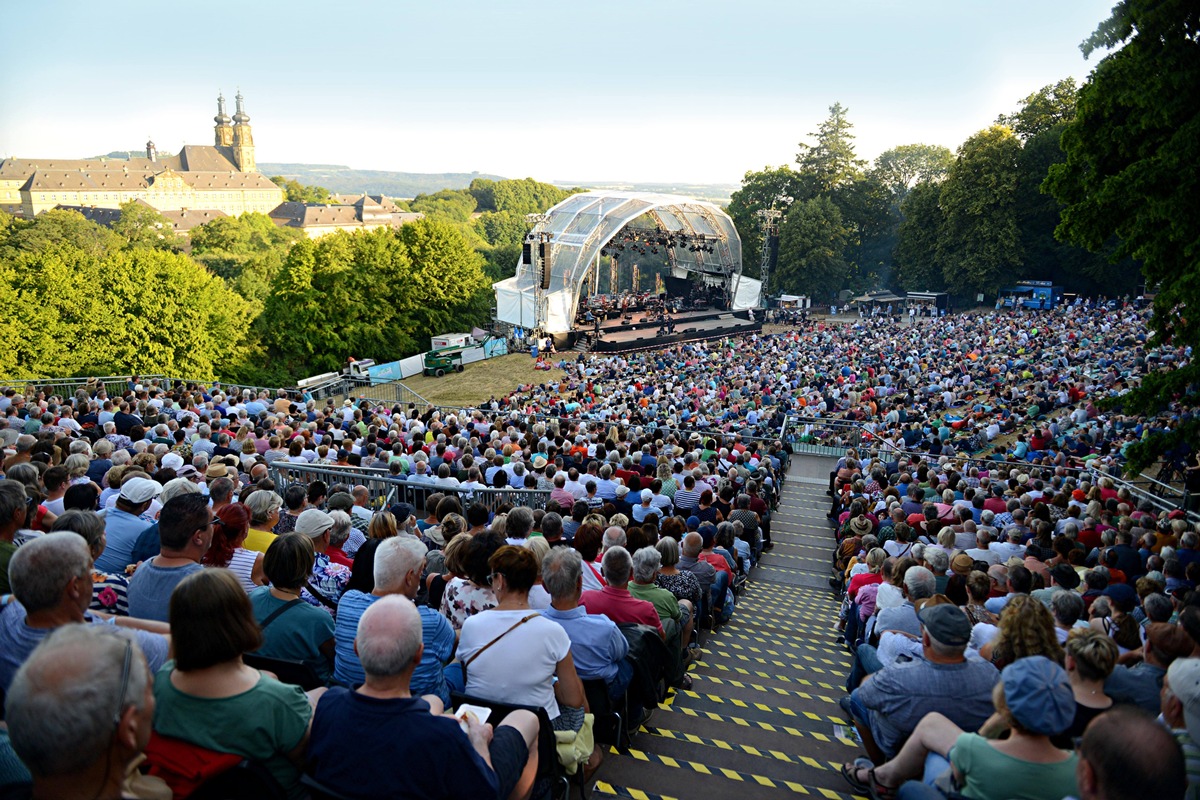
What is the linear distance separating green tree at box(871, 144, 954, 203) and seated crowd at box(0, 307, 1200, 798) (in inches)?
2333

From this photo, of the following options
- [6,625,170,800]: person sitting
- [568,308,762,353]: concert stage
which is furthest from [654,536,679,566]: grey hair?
[568,308,762,353]: concert stage

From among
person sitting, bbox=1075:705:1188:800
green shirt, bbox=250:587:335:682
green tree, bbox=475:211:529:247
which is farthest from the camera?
green tree, bbox=475:211:529:247

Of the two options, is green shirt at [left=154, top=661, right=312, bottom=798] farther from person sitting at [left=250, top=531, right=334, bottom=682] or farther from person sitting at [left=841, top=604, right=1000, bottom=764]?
person sitting at [left=841, top=604, right=1000, bottom=764]

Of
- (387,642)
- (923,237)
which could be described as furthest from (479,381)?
(387,642)

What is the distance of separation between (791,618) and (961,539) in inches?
77.3

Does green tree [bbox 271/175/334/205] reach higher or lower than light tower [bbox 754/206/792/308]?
higher

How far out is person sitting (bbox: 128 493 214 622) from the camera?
3572 millimetres

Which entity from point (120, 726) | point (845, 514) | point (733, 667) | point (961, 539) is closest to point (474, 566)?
point (120, 726)

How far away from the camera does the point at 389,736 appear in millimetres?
2447

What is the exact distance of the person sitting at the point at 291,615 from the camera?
338cm

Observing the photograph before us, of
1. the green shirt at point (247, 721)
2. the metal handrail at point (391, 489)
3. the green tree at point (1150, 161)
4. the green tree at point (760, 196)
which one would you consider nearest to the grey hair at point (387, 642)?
the green shirt at point (247, 721)

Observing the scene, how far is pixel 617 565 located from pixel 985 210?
133ft

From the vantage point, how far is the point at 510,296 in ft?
118

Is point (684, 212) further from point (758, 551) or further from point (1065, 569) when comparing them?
point (1065, 569)
